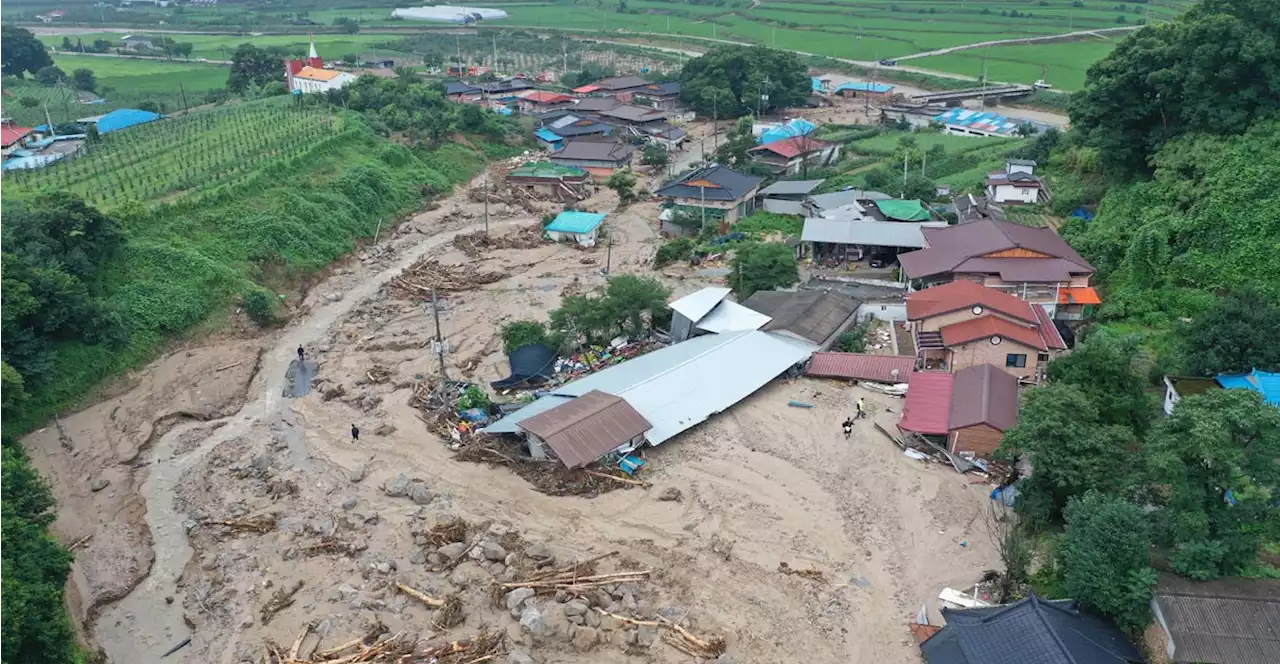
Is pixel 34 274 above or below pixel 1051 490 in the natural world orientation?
above

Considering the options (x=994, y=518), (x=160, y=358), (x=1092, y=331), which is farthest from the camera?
(x=160, y=358)

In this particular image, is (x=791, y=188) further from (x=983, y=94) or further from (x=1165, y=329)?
(x=983, y=94)

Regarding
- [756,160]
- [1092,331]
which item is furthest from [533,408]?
[756,160]

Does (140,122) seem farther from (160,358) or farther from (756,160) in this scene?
(756,160)

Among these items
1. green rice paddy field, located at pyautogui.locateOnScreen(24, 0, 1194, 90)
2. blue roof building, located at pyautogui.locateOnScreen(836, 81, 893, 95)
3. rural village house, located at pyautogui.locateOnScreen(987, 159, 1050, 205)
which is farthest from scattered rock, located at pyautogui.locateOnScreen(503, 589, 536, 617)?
green rice paddy field, located at pyautogui.locateOnScreen(24, 0, 1194, 90)

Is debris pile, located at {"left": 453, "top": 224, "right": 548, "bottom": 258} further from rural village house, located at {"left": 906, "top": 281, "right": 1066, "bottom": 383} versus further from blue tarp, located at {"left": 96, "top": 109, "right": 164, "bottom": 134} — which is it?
blue tarp, located at {"left": 96, "top": 109, "right": 164, "bottom": 134}

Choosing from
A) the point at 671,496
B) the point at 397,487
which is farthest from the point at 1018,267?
the point at 397,487

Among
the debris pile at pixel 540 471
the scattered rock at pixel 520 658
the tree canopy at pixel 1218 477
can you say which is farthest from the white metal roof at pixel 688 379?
the tree canopy at pixel 1218 477
